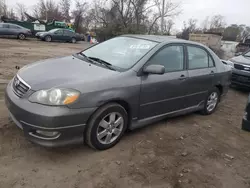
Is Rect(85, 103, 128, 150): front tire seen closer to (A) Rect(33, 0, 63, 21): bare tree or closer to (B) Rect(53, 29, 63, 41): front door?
(B) Rect(53, 29, 63, 41): front door

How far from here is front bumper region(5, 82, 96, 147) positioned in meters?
2.49

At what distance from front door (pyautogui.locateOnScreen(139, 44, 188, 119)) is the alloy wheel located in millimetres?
419

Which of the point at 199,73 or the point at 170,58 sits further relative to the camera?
the point at 199,73

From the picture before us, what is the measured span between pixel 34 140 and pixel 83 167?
66cm

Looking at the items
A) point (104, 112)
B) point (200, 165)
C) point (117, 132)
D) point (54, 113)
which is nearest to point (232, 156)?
point (200, 165)

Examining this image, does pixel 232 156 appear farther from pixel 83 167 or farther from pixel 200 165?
pixel 83 167

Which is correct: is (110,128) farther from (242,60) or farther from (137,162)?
(242,60)

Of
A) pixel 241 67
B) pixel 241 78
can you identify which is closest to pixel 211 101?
pixel 241 78

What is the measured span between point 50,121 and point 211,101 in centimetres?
359

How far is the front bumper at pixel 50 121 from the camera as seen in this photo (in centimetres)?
249

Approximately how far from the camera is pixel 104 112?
2.86m

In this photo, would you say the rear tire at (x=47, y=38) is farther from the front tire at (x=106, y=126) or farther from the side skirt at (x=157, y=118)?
the front tire at (x=106, y=126)

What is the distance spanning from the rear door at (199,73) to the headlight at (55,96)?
224 cm

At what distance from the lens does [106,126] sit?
9.80 feet
